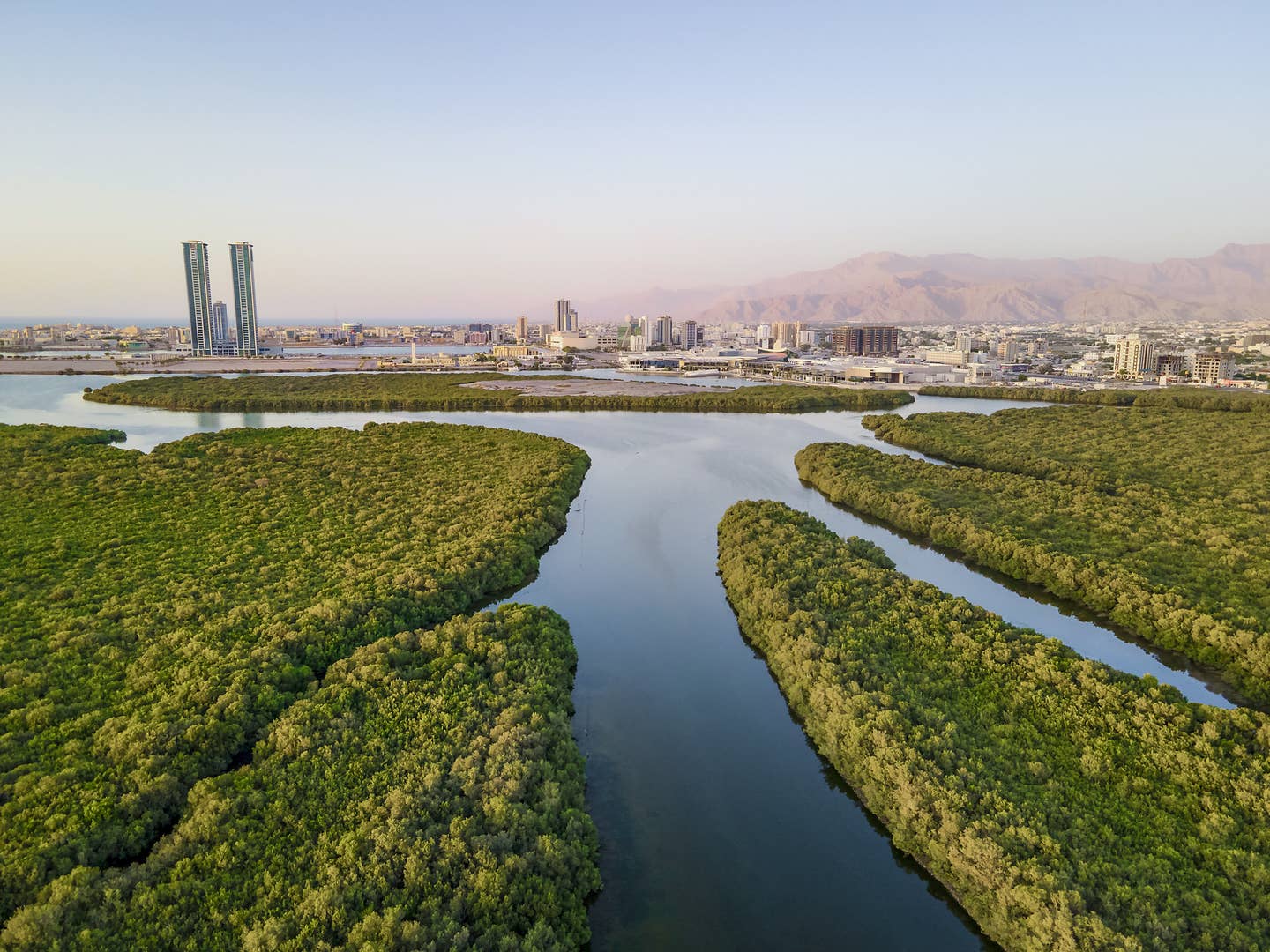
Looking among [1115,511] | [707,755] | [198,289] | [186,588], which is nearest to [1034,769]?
[707,755]

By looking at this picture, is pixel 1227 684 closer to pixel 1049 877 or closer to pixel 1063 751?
pixel 1063 751

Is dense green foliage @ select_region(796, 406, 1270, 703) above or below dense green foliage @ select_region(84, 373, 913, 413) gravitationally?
below

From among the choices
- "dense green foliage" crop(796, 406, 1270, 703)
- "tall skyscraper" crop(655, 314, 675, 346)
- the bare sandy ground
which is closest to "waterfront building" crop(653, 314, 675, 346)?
"tall skyscraper" crop(655, 314, 675, 346)

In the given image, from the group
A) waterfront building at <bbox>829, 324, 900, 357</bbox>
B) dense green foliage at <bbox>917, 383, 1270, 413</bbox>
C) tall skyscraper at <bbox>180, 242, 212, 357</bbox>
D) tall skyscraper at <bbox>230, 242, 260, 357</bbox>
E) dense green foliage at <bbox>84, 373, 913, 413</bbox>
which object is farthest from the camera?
waterfront building at <bbox>829, 324, 900, 357</bbox>

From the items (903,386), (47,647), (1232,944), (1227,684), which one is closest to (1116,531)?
(1227,684)

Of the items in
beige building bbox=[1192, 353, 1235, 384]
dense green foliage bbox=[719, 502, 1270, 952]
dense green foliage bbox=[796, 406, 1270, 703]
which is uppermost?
beige building bbox=[1192, 353, 1235, 384]

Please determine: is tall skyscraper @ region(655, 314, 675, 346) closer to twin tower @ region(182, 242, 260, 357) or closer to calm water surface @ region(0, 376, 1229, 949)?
twin tower @ region(182, 242, 260, 357)

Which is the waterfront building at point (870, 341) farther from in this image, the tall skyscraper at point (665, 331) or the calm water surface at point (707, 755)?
the calm water surface at point (707, 755)

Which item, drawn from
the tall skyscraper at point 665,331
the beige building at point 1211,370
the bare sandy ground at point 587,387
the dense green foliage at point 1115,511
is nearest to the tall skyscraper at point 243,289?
the bare sandy ground at point 587,387
